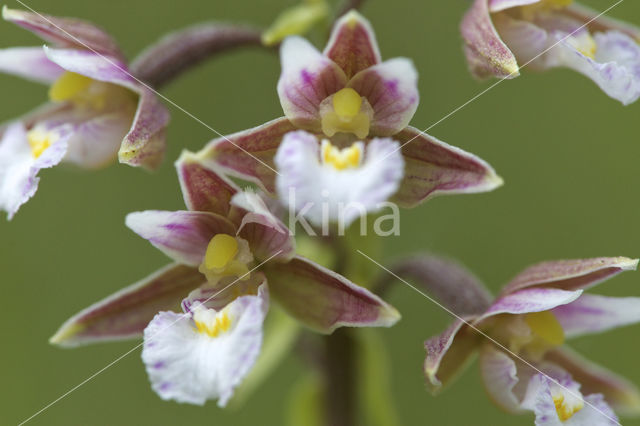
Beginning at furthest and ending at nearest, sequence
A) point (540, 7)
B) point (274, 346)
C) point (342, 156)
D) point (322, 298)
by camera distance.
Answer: point (274, 346) → point (540, 7) → point (322, 298) → point (342, 156)

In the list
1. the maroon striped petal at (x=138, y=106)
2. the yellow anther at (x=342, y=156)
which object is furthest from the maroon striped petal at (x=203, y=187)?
the yellow anther at (x=342, y=156)

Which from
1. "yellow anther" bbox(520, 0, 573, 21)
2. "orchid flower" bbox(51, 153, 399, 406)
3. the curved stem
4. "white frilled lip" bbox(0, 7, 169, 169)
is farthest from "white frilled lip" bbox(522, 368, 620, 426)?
the curved stem

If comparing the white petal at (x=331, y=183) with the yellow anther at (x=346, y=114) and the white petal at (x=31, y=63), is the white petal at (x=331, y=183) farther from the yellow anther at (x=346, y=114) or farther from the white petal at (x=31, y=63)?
the white petal at (x=31, y=63)

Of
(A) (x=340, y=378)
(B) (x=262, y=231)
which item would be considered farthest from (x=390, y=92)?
(A) (x=340, y=378)

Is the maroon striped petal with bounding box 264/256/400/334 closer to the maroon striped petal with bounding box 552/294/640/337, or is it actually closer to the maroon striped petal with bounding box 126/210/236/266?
the maroon striped petal with bounding box 126/210/236/266

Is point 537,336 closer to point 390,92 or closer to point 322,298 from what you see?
point 322,298

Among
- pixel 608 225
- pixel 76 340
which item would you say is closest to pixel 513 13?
pixel 76 340
